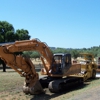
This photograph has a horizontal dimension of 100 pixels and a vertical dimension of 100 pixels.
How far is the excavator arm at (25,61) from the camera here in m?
13.7

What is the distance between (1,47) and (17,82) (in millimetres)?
6668

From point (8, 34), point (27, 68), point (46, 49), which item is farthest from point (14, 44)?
point (8, 34)

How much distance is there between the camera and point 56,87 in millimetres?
15250

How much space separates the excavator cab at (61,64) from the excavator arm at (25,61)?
1.80 metres

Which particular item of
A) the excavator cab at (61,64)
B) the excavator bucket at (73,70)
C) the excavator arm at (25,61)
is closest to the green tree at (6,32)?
the excavator bucket at (73,70)

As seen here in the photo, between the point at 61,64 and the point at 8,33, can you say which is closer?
the point at 61,64

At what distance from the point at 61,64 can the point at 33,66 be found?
9.06ft

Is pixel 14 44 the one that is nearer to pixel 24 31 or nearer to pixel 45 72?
pixel 45 72

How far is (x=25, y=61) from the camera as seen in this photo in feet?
48.0

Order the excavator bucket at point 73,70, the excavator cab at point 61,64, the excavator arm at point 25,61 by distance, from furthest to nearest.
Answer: the excavator bucket at point 73,70
the excavator cab at point 61,64
the excavator arm at point 25,61

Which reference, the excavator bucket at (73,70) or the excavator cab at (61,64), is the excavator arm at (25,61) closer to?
the excavator cab at (61,64)

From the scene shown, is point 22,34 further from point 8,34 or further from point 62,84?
point 62,84

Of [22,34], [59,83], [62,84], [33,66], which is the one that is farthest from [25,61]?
[22,34]

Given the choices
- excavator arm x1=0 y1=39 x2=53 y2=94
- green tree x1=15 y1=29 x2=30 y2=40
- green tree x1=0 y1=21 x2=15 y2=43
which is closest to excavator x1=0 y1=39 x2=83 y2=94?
excavator arm x1=0 y1=39 x2=53 y2=94
